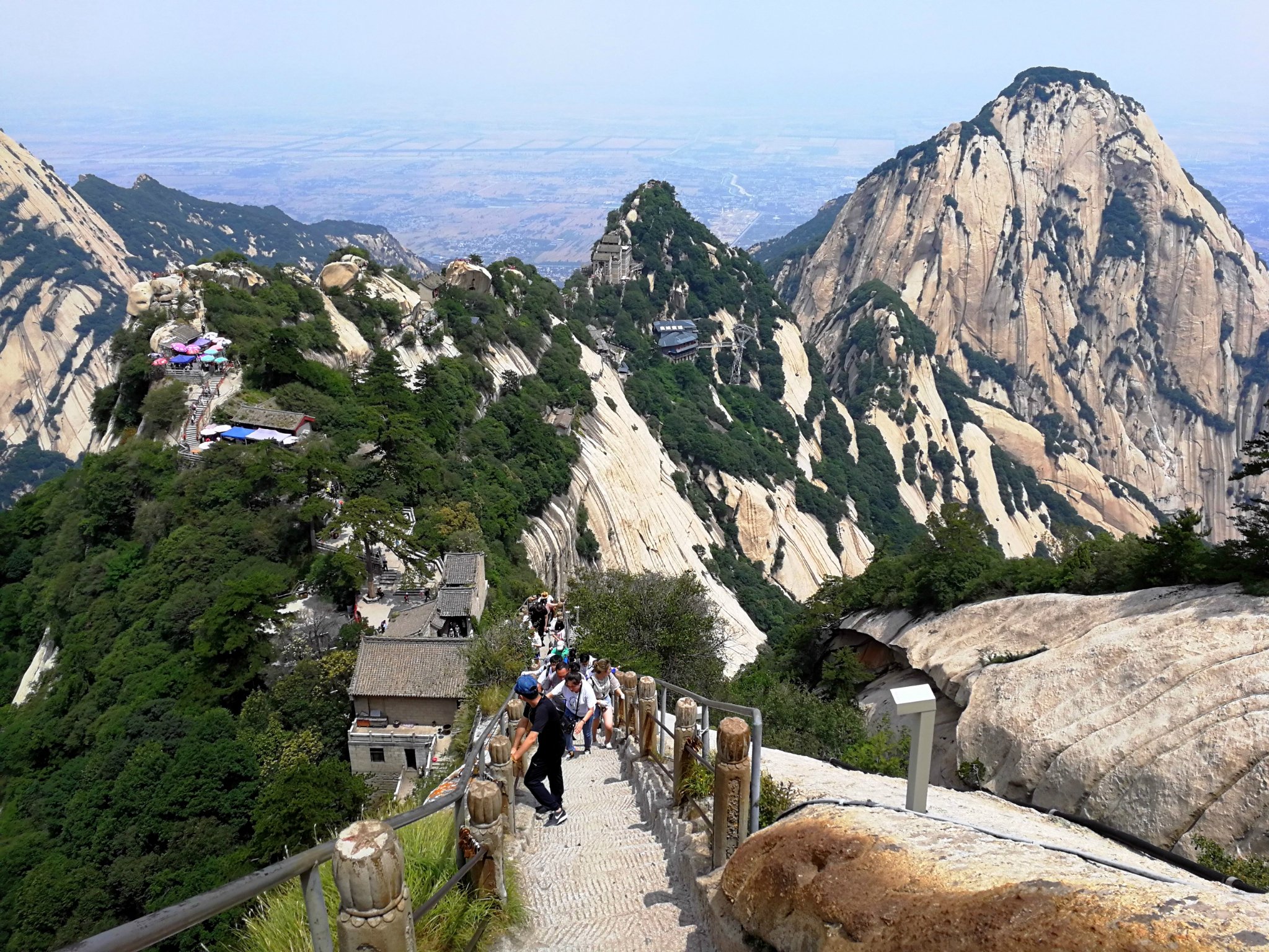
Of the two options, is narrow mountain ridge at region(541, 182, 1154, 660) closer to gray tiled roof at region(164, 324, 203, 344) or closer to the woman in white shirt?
gray tiled roof at region(164, 324, 203, 344)

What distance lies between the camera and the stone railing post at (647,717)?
35.5 ft

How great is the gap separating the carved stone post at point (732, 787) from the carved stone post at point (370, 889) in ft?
9.84

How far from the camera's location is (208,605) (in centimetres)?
2528

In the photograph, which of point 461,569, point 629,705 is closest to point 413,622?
point 461,569

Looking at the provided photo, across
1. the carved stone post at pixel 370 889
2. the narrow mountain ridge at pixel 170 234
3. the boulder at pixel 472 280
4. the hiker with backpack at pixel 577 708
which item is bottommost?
the hiker with backpack at pixel 577 708

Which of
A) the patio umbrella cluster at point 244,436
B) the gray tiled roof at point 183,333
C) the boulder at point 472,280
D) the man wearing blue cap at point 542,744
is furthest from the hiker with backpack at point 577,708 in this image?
the boulder at point 472,280

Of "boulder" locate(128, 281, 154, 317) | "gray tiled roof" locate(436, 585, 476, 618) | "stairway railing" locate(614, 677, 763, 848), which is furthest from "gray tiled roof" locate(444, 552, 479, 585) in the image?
"boulder" locate(128, 281, 154, 317)

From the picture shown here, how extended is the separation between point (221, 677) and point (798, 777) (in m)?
20.9

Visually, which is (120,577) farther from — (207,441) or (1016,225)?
(1016,225)

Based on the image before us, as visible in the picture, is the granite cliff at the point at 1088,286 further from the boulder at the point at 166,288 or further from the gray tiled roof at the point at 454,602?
the gray tiled roof at the point at 454,602

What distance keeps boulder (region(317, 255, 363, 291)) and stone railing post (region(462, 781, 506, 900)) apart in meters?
50.9

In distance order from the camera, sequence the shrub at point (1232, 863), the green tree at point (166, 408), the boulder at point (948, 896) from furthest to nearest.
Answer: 1. the green tree at point (166, 408)
2. the shrub at point (1232, 863)
3. the boulder at point (948, 896)

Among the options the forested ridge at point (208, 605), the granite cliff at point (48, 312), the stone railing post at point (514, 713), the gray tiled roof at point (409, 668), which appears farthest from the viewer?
the granite cliff at point (48, 312)

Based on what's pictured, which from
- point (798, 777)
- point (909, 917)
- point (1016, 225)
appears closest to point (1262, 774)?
point (798, 777)
